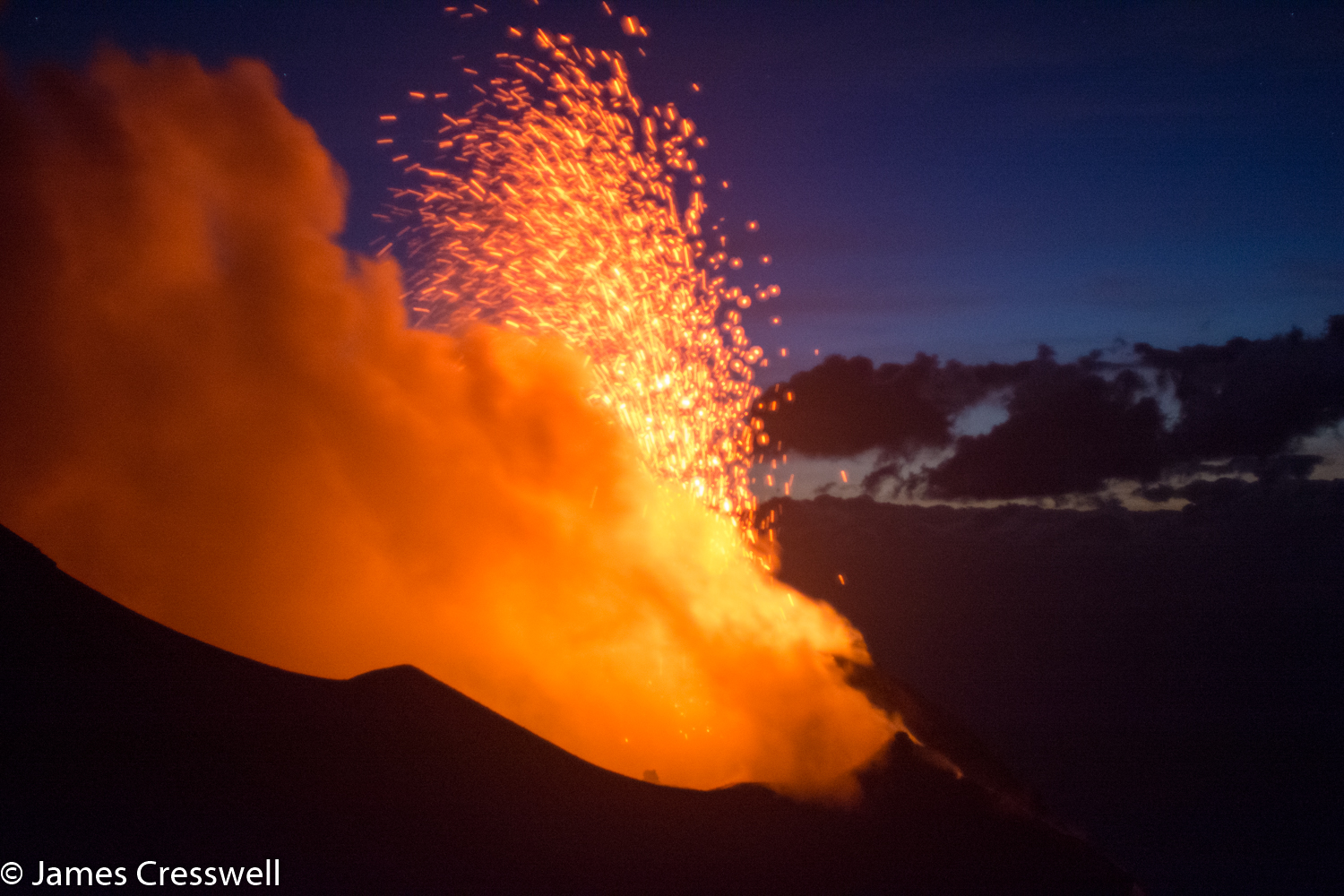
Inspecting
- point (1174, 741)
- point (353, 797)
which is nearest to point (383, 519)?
point (353, 797)

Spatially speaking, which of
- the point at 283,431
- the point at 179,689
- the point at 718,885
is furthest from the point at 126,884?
the point at 283,431

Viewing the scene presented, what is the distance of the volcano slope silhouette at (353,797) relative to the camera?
28.9 ft

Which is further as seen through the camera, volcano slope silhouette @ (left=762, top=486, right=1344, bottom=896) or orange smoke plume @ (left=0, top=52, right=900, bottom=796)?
volcano slope silhouette @ (left=762, top=486, right=1344, bottom=896)

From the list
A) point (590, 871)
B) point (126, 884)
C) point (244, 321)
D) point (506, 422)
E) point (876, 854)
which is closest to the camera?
point (126, 884)

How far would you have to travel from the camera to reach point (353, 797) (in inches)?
382

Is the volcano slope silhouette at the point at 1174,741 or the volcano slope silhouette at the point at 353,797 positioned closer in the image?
the volcano slope silhouette at the point at 353,797

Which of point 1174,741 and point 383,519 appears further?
point 1174,741

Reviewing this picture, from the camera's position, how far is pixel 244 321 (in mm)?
13039

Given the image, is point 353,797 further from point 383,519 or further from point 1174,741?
point 1174,741

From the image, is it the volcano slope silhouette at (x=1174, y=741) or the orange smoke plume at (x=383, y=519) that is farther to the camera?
the volcano slope silhouette at (x=1174, y=741)

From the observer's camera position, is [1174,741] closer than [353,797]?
No

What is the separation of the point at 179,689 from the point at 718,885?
7.56m

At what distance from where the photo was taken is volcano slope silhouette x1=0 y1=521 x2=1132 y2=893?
8812mm

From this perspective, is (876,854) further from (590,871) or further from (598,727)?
(598,727)
